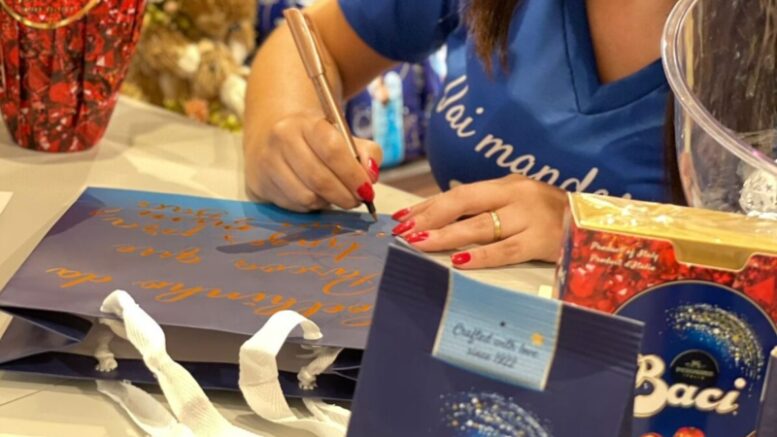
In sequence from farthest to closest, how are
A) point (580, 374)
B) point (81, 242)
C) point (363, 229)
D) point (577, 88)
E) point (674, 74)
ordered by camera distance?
point (577, 88)
point (363, 229)
point (81, 242)
point (674, 74)
point (580, 374)

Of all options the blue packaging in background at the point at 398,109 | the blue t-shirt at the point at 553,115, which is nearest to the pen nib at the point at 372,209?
the blue t-shirt at the point at 553,115

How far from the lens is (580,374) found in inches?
15.3

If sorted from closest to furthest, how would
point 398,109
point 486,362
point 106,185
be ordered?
point 486,362
point 106,185
point 398,109

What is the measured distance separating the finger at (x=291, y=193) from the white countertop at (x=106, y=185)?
0.05m

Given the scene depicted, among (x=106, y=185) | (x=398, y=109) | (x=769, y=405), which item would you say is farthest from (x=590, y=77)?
(x=398, y=109)

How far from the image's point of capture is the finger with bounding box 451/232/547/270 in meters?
0.79

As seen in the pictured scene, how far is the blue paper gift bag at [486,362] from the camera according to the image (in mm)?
387

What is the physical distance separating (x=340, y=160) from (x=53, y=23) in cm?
29

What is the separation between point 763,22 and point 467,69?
0.42 m

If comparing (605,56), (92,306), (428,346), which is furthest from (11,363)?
(605,56)

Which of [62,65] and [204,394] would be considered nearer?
[204,394]

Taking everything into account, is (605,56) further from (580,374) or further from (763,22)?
(580,374)

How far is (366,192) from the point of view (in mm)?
836

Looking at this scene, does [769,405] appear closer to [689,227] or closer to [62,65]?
[689,227]
